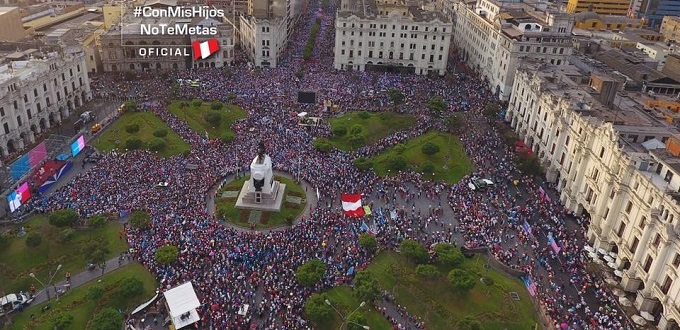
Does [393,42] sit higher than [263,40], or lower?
higher

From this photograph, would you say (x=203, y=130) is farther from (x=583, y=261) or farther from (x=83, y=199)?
(x=583, y=261)

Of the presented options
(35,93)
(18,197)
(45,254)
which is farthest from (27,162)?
(45,254)

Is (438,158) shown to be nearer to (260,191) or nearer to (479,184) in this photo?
(479,184)

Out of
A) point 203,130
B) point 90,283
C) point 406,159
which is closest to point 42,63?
point 203,130

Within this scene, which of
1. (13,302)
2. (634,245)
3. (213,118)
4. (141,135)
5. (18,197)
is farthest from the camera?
(213,118)

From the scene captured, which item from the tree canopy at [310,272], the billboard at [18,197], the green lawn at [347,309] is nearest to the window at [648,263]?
the green lawn at [347,309]

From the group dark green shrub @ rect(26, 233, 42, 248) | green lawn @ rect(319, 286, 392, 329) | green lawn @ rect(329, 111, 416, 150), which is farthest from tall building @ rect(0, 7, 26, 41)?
green lawn @ rect(319, 286, 392, 329)

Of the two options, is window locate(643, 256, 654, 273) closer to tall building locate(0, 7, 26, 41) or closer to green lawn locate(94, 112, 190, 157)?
green lawn locate(94, 112, 190, 157)
